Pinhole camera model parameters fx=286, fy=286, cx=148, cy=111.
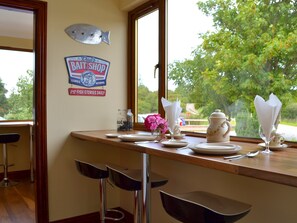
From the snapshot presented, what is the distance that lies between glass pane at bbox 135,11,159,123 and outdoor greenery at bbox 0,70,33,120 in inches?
109

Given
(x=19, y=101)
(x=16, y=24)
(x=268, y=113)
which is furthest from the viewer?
(x=19, y=101)

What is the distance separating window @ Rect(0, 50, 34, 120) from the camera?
187 inches

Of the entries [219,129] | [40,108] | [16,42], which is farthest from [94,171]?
[16,42]

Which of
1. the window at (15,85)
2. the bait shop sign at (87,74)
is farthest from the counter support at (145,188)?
the window at (15,85)

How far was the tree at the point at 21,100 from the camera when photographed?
15.8ft

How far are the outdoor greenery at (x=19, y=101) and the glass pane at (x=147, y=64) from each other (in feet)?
9.08

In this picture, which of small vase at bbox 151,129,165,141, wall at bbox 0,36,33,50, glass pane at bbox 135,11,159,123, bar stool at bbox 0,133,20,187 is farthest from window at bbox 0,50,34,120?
small vase at bbox 151,129,165,141

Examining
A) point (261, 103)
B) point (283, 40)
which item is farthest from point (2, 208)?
point (283, 40)

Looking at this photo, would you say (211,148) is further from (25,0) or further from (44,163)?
(25,0)

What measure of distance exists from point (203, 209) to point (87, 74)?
6.47 ft

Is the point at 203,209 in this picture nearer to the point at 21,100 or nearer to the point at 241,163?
the point at 241,163

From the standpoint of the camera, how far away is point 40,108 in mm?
2545

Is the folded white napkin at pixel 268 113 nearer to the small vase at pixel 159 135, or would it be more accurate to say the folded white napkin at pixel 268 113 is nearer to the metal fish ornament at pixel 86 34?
the small vase at pixel 159 135

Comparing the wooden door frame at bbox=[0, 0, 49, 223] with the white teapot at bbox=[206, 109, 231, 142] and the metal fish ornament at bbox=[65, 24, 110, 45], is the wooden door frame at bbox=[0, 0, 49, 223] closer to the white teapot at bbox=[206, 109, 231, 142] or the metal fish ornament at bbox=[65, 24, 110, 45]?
the metal fish ornament at bbox=[65, 24, 110, 45]
